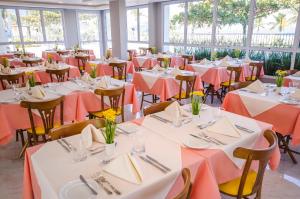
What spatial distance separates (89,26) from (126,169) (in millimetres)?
11254

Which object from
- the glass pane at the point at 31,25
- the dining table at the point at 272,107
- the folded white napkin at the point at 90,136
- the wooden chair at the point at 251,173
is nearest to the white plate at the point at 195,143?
the wooden chair at the point at 251,173

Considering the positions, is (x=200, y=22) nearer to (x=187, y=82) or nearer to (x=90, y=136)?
(x=187, y=82)

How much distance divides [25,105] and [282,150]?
9.71ft

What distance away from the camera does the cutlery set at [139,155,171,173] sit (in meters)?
1.20

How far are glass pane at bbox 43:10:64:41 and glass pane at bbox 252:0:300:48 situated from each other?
7.98 m

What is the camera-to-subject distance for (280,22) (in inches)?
229

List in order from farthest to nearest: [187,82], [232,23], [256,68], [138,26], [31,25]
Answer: [138,26], [31,25], [232,23], [256,68], [187,82]

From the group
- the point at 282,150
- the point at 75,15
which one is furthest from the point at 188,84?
the point at 75,15

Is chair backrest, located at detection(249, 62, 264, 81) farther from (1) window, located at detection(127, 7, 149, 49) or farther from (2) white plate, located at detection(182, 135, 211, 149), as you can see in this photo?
(1) window, located at detection(127, 7, 149, 49)

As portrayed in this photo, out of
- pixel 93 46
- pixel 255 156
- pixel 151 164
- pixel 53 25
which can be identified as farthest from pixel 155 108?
pixel 93 46

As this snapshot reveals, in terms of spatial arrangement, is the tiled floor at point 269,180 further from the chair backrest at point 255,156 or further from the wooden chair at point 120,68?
the wooden chair at point 120,68

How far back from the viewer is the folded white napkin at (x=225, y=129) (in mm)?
1590

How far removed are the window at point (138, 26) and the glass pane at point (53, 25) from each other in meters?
3.08

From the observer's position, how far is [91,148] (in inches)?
55.5
